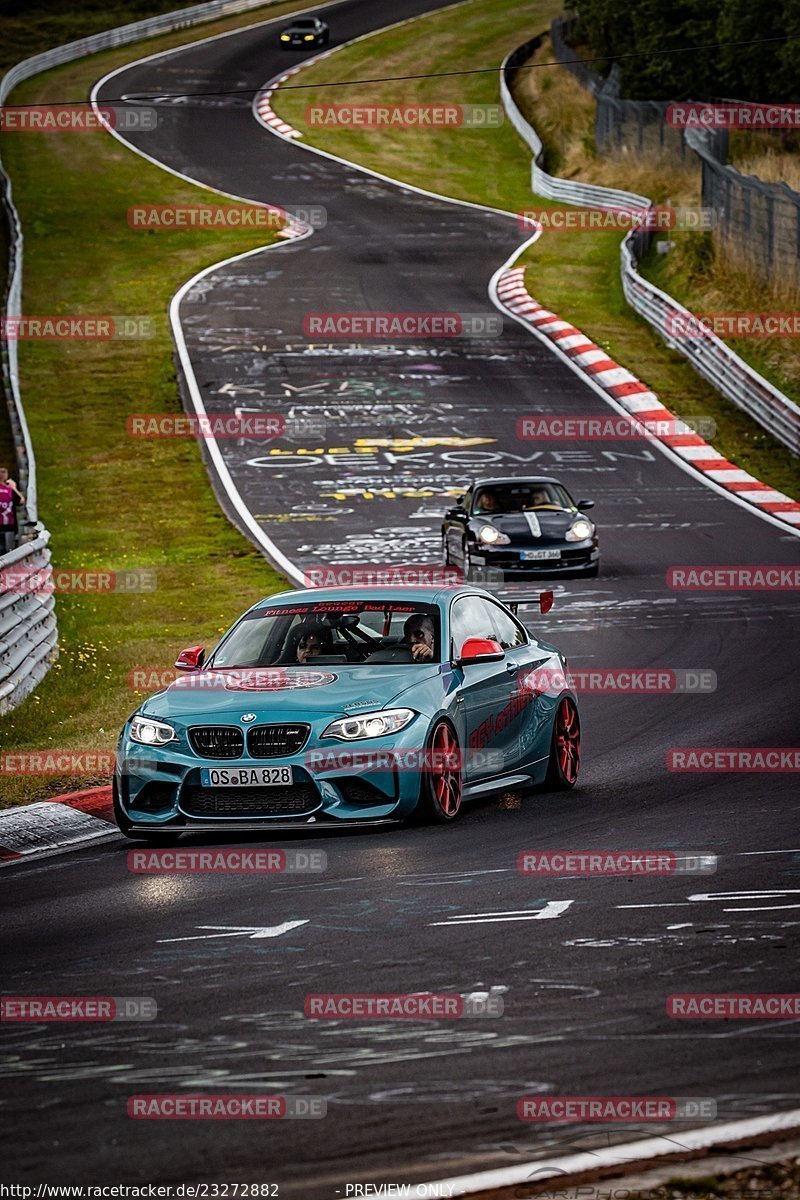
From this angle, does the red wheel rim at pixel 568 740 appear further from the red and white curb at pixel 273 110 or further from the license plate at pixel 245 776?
the red and white curb at pixel 273 110

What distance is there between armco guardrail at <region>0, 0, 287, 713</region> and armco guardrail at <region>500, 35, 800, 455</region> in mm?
12600

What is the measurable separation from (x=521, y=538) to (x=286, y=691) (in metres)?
13.6

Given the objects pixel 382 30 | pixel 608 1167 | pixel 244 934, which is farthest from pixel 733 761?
pixel 382 30

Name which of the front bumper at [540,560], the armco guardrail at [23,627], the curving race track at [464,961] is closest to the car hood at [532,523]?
the front bumper at [540,560]

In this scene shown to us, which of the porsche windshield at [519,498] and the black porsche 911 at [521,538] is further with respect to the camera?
the porsche windshield at [519,498]

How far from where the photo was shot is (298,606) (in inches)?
484

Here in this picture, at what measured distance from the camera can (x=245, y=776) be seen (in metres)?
10.7

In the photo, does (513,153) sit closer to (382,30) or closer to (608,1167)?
(382,30)

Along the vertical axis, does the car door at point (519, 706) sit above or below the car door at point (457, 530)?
above

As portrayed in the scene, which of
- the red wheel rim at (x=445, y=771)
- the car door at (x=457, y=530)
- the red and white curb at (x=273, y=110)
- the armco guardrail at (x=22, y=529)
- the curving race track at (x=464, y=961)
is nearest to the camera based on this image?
the curving race track at (x=464, y=961)

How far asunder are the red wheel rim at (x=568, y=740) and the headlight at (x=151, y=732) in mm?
2852

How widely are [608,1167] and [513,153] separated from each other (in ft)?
202

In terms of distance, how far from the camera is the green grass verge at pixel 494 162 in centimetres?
3609

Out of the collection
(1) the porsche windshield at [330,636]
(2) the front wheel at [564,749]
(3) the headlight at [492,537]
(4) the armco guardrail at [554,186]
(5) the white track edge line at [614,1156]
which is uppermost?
(5) the white track edge line at [614,1156]
